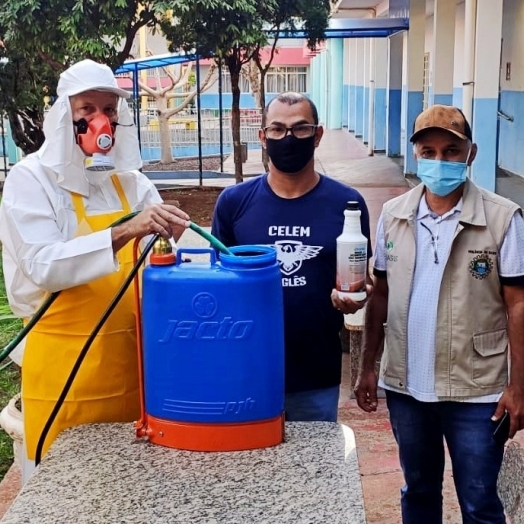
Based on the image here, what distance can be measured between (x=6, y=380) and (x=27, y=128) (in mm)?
7716

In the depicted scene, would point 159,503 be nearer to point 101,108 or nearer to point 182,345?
point 182,345

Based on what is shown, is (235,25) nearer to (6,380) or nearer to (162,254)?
(6,380)

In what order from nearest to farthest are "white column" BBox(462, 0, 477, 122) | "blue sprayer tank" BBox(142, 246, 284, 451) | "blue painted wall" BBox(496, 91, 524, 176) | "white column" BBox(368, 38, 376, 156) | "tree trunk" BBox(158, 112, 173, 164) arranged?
"blue sprayer tank" BBox(142, 246, 284, 451) < "white column" BBox(462, 0, 477, 122) < "blue painted wall" BBox(496, 91, 524, 176) < "white column" BBox(368, 38, 376, 156) < "tree trunk" BBox(158, 112, 173, 164)

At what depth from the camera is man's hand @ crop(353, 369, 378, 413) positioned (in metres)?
2.62

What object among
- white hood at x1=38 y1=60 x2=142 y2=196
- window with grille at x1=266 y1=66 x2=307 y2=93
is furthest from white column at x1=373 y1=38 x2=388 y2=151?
white hood at x1=38 y1=60 x2=142 y2=196

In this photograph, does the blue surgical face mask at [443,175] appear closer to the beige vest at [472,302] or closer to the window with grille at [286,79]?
the beige vest at [472,302]

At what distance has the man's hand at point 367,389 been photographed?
8.59ft

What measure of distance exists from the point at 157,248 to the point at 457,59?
14403 mm

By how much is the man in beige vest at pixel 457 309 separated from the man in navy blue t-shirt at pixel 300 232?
0.18 metres

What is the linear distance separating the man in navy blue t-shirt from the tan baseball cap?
31 cm

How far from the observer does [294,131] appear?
8.14ft

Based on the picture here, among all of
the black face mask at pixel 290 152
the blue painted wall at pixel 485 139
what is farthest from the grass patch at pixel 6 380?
the blue painted wall at pixel 485 139

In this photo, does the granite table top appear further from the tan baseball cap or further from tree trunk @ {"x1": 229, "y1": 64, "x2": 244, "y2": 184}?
tree trunk @ {"x1": 229, "y1": 64, "x2": 244, "y2": 184}

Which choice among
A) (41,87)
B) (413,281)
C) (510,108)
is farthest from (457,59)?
(413,281)
